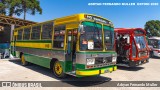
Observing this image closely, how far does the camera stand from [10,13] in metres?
42.8

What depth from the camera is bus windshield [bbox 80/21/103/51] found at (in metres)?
7.59

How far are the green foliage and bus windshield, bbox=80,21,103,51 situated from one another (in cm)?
3519

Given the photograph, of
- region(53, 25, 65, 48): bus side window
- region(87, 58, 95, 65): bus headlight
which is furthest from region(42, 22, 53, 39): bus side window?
region(87, 58, 95, 65): bus headlight

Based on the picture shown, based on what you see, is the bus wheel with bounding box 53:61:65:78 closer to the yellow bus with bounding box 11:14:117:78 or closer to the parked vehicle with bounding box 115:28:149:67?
the yellow bus with bounding box 11:14:117:78

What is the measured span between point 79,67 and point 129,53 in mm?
5542

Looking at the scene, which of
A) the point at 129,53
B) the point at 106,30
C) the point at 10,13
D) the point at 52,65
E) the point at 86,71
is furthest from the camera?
the point at 10,13

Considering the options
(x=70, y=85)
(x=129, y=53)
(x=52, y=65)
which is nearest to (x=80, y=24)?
(x=70, y=85)

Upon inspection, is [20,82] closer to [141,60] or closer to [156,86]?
[156,86]

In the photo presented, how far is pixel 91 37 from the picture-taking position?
791 cm

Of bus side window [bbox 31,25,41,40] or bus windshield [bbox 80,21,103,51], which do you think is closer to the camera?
bus windshield [bbox 80,21,103,51]

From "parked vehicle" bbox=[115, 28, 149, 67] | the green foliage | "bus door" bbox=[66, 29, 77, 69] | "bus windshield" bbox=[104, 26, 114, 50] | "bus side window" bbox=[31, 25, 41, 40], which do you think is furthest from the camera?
the green foliage

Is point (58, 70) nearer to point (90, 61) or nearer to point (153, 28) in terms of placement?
point (90, 61)

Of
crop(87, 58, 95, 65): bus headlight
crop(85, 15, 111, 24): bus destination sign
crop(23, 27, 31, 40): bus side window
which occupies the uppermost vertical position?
crop(85, 15, 111, 24): bus destination sign

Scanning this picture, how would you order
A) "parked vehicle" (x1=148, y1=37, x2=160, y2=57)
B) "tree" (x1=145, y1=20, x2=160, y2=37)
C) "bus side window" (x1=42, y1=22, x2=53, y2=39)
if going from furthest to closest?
"tree" (x1=145, y1=20, x2=160, y2=37) < "parked vehicle" (x1=148, y1=37, x2=160, y2=57) < "bus side window" (x1=42, y1=22, x2=53, y2=39)
